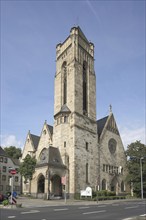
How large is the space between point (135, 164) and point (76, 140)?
1491 centimetres

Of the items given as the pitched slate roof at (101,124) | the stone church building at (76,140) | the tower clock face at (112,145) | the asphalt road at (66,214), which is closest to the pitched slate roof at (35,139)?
the stone church building at (76,140)

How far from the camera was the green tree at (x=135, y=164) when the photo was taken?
53.0 metres

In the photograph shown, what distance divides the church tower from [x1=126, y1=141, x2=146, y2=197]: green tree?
27.6 ft

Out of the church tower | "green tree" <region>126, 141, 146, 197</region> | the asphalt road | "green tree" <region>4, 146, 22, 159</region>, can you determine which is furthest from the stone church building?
the asphalt road

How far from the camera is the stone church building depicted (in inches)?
1796

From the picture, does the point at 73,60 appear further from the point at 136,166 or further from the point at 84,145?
the point at 136,166

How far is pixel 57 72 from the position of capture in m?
58.9

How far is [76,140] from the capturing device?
4766 centimetres

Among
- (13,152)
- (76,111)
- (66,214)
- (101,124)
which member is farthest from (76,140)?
(13,152)

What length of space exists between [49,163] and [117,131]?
23411mm

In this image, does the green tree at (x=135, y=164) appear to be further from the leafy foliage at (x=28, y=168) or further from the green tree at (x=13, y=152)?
the green tree at (x=13, y=152)

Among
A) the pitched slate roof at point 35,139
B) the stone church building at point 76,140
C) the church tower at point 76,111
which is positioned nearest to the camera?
the stone church building at point 76,140

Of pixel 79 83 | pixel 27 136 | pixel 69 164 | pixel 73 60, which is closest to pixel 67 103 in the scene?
pixel 79 83

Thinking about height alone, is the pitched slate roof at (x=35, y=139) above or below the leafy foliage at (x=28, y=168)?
above
